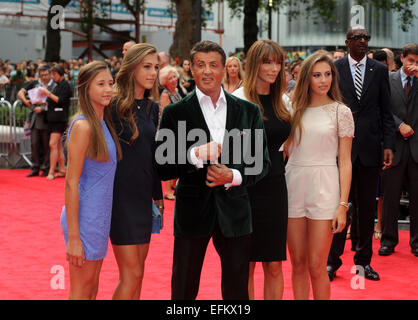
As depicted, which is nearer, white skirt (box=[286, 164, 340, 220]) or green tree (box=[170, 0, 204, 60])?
white skirt (box=[286, 164, 340, 220])

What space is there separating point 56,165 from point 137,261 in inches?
421

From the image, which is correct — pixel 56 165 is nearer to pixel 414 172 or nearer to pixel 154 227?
pixel 414 172

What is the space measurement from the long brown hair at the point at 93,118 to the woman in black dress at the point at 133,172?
0.07 meters

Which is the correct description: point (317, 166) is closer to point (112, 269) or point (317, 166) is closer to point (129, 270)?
point (129, 270)

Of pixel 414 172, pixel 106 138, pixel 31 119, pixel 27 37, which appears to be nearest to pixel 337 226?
pixel 106 138

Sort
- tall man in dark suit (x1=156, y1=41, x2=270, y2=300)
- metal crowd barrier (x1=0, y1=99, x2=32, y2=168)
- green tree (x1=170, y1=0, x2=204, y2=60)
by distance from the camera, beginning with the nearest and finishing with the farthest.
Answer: tall man in dark suit (x1=156, y1=41, x2=270, y2=300) < metal crowd barrier (x1=0, y1=99, x2=32, y2=168) < green tree (x1=170, y1=0, x2=204, y2=60)

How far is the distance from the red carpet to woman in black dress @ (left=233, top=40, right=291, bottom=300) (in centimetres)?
119

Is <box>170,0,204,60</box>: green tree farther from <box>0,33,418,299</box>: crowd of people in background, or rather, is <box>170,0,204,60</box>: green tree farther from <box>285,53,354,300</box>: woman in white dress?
<box>285,53,354,300</box>: woman in white dress

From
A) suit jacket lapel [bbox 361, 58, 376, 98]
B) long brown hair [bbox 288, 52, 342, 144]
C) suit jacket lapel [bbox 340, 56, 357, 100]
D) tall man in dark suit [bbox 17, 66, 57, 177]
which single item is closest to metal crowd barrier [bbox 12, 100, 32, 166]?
tall man in dark suit [bbox 17, 66, 57, 177]

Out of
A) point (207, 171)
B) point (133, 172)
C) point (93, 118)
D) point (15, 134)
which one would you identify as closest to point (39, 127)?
point (15, 134)

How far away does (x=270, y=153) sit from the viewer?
4.64 meters


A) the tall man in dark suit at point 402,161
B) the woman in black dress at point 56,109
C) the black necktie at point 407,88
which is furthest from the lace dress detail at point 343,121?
the woman in black dress at point 56,109

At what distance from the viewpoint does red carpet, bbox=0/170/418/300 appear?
5.91 m

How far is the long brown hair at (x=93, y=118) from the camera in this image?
3961 millimetres
